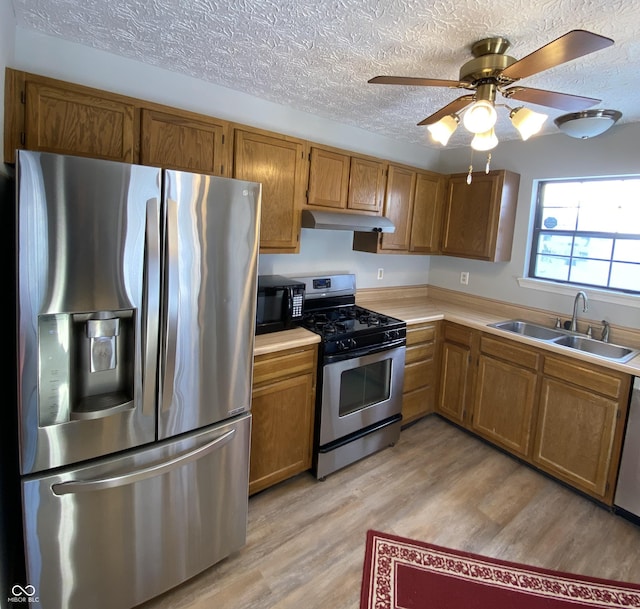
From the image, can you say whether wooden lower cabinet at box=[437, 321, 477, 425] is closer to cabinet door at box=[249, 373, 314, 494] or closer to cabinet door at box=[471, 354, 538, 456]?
cabinet door at box=[471, 354, 538, 456]

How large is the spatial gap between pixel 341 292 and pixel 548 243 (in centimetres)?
174

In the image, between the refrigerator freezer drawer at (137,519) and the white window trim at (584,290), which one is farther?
the white window trim at (584,290)

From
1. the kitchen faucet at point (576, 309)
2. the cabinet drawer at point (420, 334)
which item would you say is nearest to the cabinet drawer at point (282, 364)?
the cabinet drawer at point (420, 334)

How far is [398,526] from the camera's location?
85.2 inches

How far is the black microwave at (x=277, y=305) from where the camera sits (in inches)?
92.0

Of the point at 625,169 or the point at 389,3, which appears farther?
the point at 625,169

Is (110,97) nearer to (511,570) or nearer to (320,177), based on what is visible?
(320,177)

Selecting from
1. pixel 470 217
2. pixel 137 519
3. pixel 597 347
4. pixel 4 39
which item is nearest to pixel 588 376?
pixel 597 347

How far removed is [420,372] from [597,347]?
124 centimetres

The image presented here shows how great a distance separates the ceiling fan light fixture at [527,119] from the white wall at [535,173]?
1.50 meters

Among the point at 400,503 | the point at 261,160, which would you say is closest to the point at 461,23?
the point at 261,160

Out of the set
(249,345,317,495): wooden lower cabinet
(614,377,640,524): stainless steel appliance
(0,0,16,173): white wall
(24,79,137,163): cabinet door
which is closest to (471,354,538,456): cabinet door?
(614,377,640,524): stainless steel appliance

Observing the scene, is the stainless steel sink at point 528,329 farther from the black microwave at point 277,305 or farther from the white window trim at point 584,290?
the black microwave at point 277,305

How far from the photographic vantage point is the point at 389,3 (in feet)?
4.56
